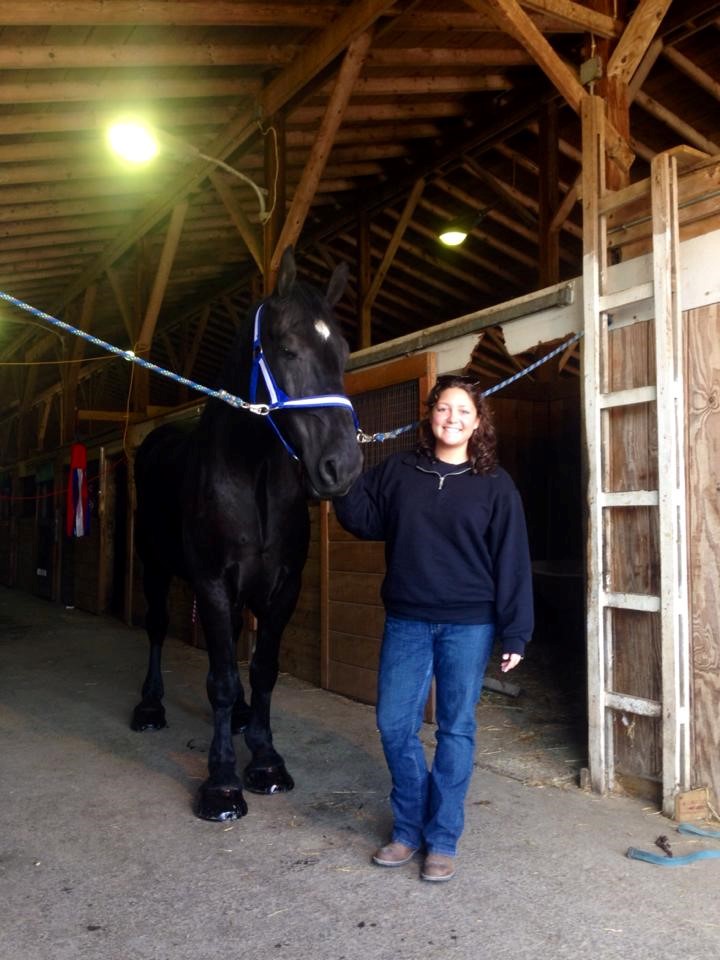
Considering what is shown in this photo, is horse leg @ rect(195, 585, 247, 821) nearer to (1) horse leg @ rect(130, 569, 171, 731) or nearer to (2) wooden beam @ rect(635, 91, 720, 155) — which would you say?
(1) horse leg @ rect(130, 569, 171, 731)

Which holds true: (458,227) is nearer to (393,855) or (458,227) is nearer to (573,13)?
(573,13)

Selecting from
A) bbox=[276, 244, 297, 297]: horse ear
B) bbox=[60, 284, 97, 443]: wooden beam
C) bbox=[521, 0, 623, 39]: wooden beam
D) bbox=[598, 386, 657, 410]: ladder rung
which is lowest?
bbox=[598, 386, 657, 410]: ladder rung

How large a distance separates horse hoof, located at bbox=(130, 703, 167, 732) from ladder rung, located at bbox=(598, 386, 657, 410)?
264cm

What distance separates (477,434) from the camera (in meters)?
2.47

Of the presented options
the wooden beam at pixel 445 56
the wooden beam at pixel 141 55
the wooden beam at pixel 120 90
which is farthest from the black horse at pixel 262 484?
the wooden beam at pixel 445 56

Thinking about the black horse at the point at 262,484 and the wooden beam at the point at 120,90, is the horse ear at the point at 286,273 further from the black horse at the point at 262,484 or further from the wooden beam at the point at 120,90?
the wooden beam at the point at 120,90

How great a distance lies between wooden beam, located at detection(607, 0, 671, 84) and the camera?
3287 mm

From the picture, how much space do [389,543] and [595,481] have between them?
1.09 metres

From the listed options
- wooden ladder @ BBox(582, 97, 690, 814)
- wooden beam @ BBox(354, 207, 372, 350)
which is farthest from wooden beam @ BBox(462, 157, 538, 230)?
wooden ladder @ BBox(582, 97, 690, 814)

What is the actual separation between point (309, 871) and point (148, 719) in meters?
1.87

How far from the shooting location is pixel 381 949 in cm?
189

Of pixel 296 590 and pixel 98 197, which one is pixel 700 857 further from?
pixel 98 197

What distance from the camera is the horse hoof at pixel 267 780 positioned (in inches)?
118

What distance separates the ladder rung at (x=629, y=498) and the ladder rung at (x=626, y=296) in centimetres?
74
